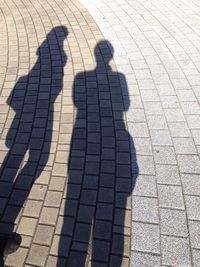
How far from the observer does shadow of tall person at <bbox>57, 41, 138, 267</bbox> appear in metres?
3.55

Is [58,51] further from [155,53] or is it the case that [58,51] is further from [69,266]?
[69,266]

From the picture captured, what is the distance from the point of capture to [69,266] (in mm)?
3408

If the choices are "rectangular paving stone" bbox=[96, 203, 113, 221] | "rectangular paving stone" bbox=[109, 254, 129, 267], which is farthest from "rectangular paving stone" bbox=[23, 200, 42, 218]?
"rectangular paving stone" bbox=[109, 254, 129, 267]

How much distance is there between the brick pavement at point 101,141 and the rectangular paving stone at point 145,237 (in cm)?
1

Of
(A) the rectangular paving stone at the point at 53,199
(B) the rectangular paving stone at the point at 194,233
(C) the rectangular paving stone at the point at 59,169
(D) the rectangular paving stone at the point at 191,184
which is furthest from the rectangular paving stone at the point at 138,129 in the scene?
(B) the rectangular paving stone at the point at 194,233

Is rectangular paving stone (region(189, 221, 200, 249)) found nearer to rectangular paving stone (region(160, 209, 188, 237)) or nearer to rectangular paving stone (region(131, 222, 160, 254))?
rectangular paving stone (region(160, 209, 188, 237))

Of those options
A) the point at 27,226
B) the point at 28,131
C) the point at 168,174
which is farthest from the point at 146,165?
the point at 28,131

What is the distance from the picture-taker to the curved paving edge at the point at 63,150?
3.63 metres

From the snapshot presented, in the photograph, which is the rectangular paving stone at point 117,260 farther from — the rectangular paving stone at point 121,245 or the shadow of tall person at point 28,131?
the shadow of tall person at point 28,131

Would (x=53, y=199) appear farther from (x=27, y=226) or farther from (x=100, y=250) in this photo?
(x=100, y=250)

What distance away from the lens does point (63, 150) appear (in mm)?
4754

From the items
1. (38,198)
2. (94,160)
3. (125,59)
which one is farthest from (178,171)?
(125,59)

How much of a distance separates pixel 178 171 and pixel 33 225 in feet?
6.43

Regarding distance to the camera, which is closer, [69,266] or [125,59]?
[69,266]
